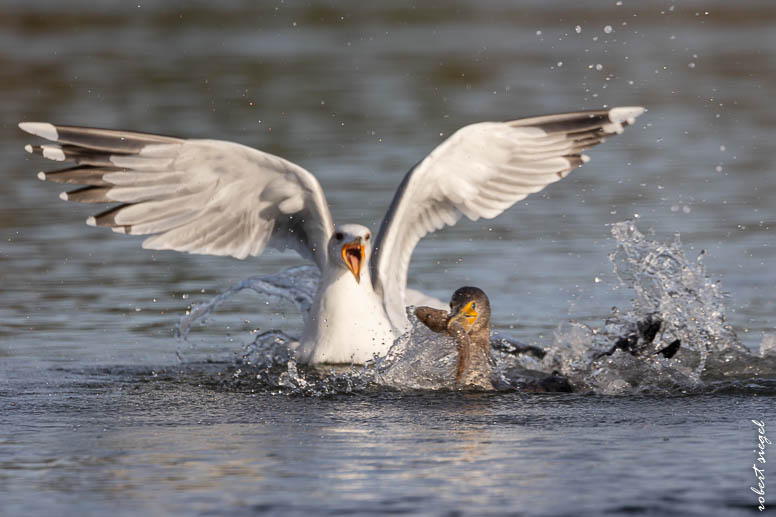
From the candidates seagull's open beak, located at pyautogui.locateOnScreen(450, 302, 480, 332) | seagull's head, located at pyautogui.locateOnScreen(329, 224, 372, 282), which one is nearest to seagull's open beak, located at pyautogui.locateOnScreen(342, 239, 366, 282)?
seagull's head, located at pyautogui.locateOnScreen(329, 224, 372, 282)

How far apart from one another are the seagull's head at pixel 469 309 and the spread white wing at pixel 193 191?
1460 mm

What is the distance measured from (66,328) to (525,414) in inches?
158

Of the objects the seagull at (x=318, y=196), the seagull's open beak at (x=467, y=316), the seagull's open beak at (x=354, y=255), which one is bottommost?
the seagull's open beak at (x=467, y=316)

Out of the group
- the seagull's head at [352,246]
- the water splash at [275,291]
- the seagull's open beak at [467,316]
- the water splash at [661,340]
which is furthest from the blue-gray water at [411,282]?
the seagull's head at [352,246]

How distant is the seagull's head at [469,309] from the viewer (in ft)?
27.0

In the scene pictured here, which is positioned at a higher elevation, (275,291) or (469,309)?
(275,291)

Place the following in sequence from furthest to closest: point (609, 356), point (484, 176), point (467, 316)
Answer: point (484, 176)
point (609, 356)
point (467, 316)

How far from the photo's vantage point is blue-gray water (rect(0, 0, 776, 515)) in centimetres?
598

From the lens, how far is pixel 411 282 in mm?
11539

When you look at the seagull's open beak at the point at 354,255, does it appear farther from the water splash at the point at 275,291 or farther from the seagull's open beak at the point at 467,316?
the seagull's open beak at the point at 467,316

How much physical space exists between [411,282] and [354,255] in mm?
2438
